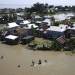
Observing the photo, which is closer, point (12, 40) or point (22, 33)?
point (12, 40)

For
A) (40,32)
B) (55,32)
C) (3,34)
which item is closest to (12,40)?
(3,34)

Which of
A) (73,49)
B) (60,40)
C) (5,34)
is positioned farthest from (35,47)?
(5,34)

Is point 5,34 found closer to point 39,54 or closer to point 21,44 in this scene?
point 21,44

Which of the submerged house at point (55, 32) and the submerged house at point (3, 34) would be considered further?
the submerged house at point (3, 34)

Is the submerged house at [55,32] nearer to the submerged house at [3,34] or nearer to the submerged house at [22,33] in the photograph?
the submerged house at [22,33]

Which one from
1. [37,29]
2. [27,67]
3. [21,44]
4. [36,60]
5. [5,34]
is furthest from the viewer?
[37,29]

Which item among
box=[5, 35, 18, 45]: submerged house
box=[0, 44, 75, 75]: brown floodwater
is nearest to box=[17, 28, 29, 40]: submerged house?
box=[5, 35, 18, 45]: submerged house

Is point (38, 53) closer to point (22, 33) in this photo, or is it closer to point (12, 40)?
point (12, 40)

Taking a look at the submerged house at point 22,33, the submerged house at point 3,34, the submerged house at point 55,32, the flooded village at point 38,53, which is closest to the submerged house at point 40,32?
the flooded village at point 38,53
